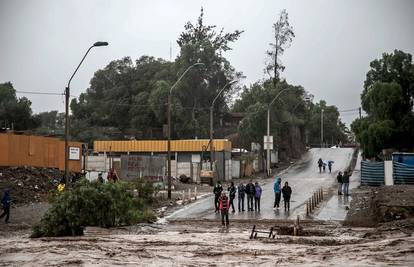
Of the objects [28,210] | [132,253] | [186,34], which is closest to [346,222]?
[132,253]

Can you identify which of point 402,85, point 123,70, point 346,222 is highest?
point 123,70

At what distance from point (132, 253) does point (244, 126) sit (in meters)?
54.8

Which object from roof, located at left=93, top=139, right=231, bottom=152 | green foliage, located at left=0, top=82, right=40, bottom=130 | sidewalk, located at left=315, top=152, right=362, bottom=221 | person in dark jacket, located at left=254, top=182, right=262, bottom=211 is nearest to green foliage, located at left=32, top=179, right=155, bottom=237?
person in dark jacket, located at left=254, top=182, right=262, bottom=211

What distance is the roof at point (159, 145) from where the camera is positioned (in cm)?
6309

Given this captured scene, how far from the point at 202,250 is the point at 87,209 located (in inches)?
290

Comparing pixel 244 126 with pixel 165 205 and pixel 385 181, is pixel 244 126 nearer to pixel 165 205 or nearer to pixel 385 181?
pixel 385 181

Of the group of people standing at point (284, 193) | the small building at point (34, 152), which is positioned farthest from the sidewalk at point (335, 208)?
the small building at point (34, 152)

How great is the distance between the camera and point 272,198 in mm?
39719

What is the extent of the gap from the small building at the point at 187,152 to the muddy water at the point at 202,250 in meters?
31.8

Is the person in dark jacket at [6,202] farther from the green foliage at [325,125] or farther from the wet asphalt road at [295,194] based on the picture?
the green foliage at [325,125]

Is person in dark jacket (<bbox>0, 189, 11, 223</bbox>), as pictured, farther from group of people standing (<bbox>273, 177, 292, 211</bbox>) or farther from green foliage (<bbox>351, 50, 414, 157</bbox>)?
green foliage (<bbox>351, 50, 414, 157</bbox>)

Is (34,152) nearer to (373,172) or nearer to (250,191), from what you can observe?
(250,191)

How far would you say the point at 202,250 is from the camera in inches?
731

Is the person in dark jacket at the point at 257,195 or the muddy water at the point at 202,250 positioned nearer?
the muddy water at the point at 202,250
